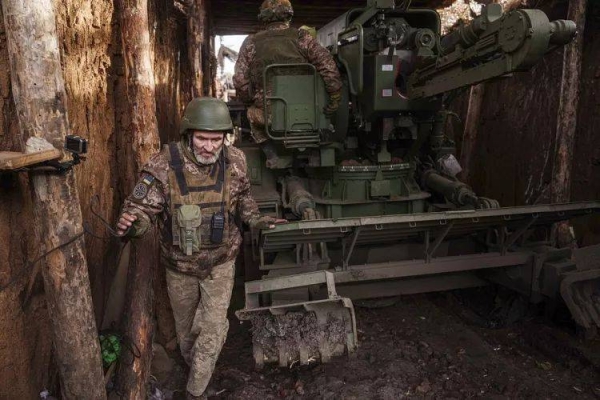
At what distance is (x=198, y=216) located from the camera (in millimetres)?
3205

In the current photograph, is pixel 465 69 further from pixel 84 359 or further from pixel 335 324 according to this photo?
pixel 84 359

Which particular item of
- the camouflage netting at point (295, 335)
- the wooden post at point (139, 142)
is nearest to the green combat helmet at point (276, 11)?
the wooden post at point (139, 142)

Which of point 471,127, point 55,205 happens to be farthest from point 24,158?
point 471,127

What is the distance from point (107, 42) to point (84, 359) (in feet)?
9.21

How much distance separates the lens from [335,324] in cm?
385

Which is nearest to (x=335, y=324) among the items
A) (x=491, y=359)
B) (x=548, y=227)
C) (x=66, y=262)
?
(x=491, y=359)

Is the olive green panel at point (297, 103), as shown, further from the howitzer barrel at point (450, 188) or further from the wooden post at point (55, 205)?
the wooden post at point (55, 205)

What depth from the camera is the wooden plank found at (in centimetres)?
215

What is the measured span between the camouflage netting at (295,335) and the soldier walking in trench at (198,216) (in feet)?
1.08

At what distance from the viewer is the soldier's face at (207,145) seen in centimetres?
326

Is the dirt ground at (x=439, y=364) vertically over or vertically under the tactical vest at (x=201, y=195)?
under

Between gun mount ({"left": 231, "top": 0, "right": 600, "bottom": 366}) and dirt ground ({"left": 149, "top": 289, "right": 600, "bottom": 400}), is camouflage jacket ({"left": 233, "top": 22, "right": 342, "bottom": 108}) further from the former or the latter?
dirt ground ({"left": 149, "top": 289, "right": 600, "bottom": 400})

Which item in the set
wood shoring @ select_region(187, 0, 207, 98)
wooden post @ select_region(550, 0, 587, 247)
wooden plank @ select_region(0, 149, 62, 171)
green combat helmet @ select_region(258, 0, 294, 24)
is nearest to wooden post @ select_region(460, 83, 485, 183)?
wooden post @ select_region(550, 0, 587, 247)

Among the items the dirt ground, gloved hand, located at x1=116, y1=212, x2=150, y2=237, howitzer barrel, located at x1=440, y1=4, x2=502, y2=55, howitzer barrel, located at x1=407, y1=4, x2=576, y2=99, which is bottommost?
the dirt ground
